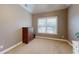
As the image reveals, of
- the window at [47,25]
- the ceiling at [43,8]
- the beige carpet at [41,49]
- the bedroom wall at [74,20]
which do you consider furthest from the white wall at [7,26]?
the bedroom wall at [74,20]

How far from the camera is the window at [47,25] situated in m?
5.40

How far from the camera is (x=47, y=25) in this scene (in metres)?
5.36

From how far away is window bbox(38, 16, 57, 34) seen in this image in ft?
17.7

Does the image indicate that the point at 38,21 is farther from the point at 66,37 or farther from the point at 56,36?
the point at 66,37

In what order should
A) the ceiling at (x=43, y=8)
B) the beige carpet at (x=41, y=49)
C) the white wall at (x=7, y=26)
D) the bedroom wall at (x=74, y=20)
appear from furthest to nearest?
the ceiling at (x=43, y=8) → the bedroom wall at (x=74, y=20) → the beige carpet at (x=41, y=49) → the white wall at (x=7, y=26)

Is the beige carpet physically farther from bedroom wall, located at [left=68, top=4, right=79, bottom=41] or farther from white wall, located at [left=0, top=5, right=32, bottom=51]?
bedroom wall, located at [left=68, top=4, right=79, bottom=41]

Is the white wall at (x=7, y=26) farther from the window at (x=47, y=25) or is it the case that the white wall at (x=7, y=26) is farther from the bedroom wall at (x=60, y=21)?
the window at (x=47, y=25)

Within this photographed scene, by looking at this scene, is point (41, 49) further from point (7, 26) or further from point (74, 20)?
point (74, 20)

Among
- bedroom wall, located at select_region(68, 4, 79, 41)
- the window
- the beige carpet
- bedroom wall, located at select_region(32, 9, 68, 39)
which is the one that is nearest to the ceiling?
bedroom wall, located at select_region(32, 9, 68, 39)

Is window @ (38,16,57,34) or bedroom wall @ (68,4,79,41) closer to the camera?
bedroom wall @ (68,4,79,41)

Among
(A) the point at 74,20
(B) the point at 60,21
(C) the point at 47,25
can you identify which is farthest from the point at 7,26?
(B) the point at 60,21

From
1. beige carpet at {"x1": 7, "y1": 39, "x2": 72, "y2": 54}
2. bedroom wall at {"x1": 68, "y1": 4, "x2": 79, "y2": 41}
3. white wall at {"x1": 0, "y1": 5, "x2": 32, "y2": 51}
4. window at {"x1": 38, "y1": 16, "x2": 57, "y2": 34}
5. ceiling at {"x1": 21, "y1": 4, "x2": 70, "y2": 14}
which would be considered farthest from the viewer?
window at {"x1": 38, "y1": 16, "x2": 57, "y2": 34}
